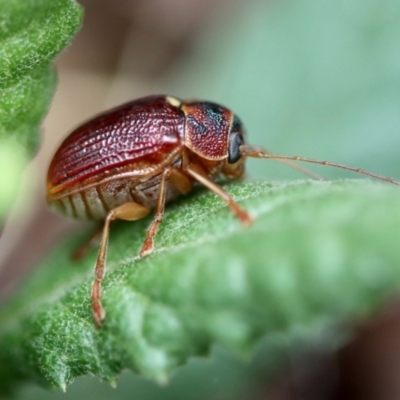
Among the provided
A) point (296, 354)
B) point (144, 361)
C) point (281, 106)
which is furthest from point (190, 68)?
point (144, 361)

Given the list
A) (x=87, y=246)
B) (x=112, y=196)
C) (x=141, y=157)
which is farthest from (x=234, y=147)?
(x=87, y=246)

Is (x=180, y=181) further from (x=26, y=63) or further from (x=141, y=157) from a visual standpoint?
(x=26, y=63)

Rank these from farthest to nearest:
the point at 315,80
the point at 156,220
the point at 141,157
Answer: the point at 315,80 → the point at 141,157 → the point at 156,220

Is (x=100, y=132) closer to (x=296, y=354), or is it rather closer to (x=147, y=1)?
(x=296, y=354)

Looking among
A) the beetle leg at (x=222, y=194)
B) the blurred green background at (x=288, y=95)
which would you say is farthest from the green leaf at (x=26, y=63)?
the blurred green background at (x=288, y=95)

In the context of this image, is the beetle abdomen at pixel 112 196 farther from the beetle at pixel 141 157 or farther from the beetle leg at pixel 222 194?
the beetle leg at pixel 222 194

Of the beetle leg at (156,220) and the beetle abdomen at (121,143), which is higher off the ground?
the beetle abdomen at (121,143)
